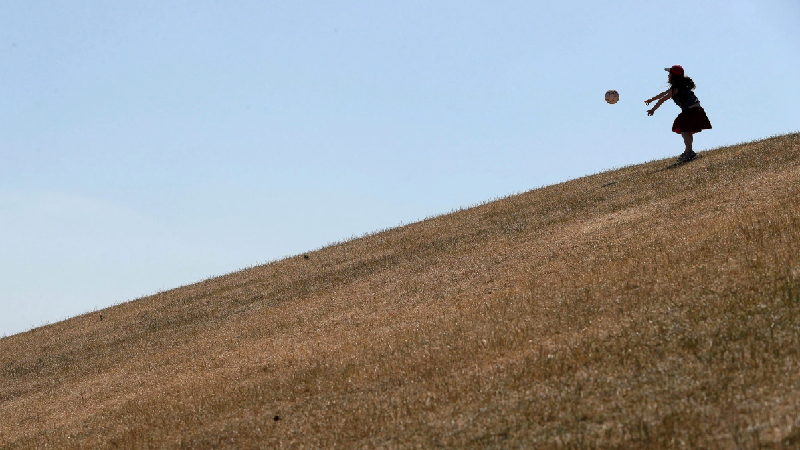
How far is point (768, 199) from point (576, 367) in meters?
10.7

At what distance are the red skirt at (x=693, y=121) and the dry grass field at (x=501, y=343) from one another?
120 centimetres

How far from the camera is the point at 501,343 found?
14.9 m

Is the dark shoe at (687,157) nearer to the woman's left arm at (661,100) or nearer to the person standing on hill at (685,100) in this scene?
the person standing on hill at (685,100)

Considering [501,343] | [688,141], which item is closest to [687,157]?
[688,141]

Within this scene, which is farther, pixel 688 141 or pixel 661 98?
pixel 688 141

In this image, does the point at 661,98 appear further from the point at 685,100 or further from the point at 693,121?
the point at 693,121

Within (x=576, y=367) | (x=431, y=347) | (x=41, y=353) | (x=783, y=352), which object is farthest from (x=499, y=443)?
(x=41, y=353)

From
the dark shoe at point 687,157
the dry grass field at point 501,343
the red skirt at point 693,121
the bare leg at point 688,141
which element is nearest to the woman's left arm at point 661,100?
the red skirt at point 693,121

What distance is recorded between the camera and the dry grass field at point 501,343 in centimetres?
1069

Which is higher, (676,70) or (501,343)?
(676,70)

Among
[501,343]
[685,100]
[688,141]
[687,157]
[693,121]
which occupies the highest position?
[685,100]

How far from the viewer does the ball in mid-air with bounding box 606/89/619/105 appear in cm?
2875

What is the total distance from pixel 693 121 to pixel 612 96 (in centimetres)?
291

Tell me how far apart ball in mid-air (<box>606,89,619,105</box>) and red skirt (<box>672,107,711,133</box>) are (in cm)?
236
